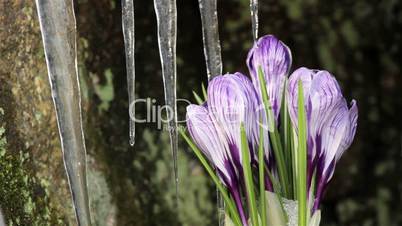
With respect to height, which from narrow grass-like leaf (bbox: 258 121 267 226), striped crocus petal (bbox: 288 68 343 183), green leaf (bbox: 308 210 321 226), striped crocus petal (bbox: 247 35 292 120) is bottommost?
green leaf (bbox: 308 210 321 226)

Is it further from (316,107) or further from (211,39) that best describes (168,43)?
(316,107)

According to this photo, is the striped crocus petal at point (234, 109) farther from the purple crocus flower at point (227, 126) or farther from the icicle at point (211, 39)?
the icicle at point (211, 39)

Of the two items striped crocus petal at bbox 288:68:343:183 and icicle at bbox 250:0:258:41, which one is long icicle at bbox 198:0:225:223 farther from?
striped crocus petal at bbox 288:68:343:183

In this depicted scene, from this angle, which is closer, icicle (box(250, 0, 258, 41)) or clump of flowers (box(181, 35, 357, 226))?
clump of flowers (box(181, 35, 357, 226))

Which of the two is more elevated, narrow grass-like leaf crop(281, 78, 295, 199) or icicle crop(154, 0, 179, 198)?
icicle crop(154, 0, 179, 198)

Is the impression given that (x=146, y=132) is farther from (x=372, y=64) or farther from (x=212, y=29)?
(x=372, y=64)

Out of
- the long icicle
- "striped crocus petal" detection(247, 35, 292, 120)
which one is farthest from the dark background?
"striped crocus petal" detection(247, 35, 292, 120)

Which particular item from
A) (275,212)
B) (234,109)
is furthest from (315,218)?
(234,109)
